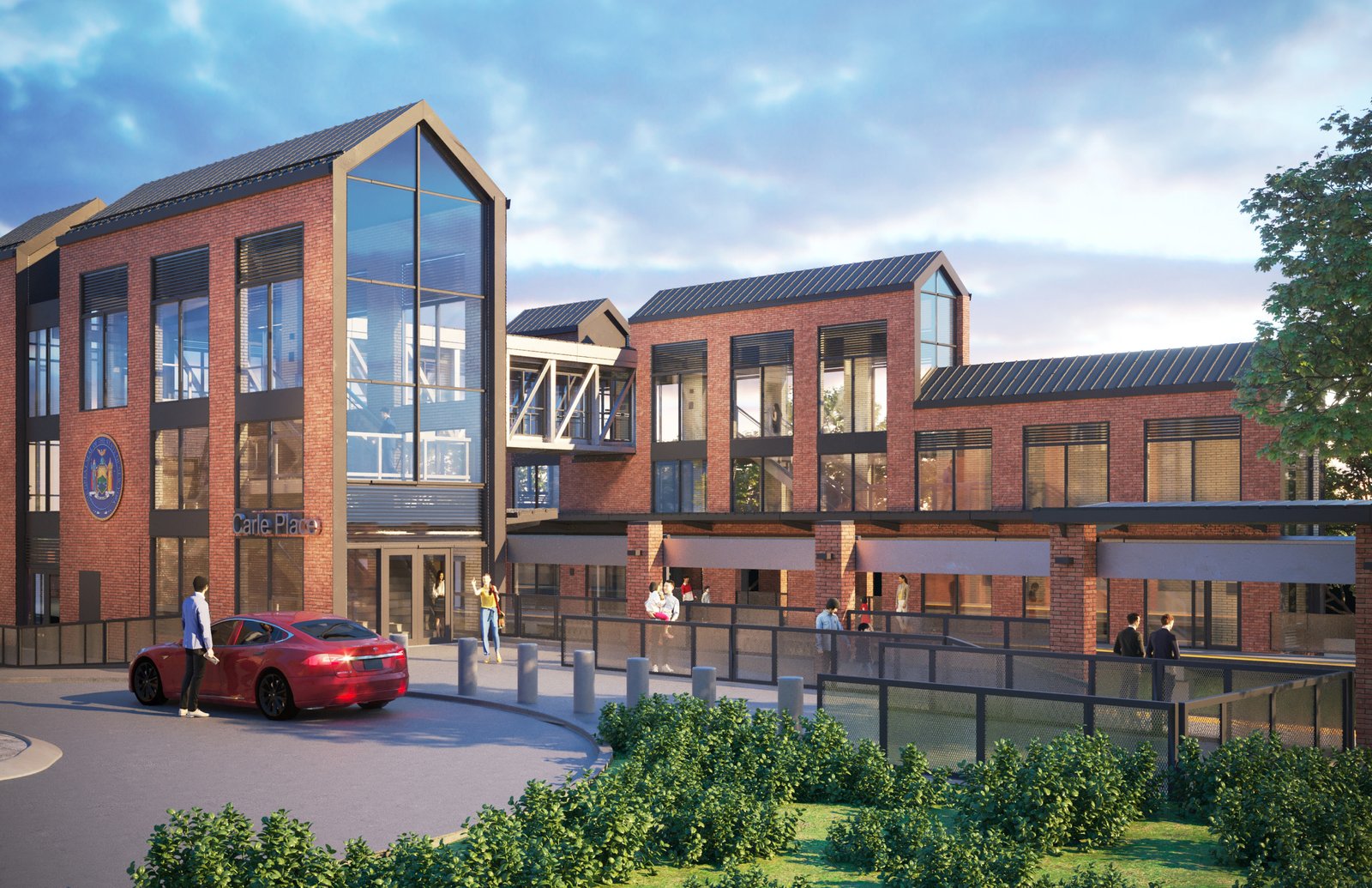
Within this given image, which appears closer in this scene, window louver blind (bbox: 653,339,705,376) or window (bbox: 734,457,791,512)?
window (bbox: 734,457,791,512)

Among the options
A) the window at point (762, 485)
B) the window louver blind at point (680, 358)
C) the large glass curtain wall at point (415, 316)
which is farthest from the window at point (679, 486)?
the large glass curtain wall at point (415, 316)

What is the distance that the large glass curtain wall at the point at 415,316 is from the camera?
2994 centimetres

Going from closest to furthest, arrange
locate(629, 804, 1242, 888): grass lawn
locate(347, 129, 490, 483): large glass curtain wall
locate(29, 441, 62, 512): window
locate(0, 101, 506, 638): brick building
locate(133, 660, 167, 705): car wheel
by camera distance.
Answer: locate(629, 804, 1242, 888): grass lawn, locate(133, 660, 167, 705): car wheel, locate(0, 101, 506, 638): brick building, locate(347, 129, 490, 483): large glass curtain wall, locate(29, 441, 62, 512): window

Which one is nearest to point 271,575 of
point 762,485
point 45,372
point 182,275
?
point 182,275

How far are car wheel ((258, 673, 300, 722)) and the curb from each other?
3260mm

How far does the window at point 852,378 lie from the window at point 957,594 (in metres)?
5.23

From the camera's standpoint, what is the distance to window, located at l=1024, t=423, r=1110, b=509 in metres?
37.0

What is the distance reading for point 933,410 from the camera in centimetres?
4056

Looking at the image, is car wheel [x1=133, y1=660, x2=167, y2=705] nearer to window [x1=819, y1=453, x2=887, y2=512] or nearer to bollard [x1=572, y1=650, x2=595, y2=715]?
bollard [x1=572, y1=650, x2=595, y2=715]

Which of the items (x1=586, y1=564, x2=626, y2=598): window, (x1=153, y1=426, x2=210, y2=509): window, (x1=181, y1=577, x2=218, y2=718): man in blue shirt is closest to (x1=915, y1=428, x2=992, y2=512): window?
(x1=586, y1=564, x2=626, y2=598): window

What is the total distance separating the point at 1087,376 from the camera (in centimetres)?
3788

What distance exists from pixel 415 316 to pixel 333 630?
44.3 feet

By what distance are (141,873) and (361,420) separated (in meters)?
22.1

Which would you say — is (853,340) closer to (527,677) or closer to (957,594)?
(957,594)
